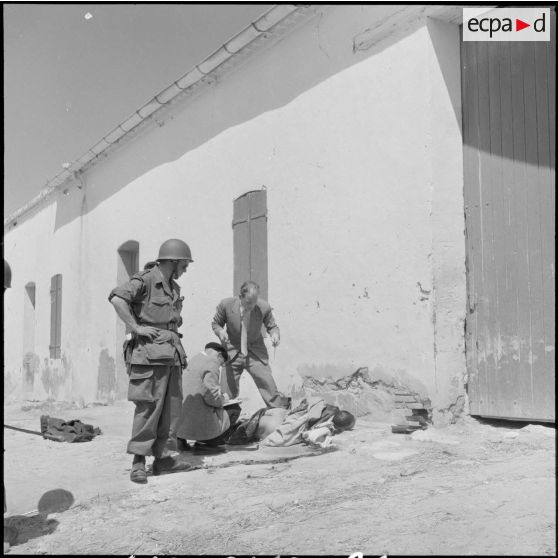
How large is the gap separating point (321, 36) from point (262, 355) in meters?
3.59

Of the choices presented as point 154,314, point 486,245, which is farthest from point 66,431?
point 486,245

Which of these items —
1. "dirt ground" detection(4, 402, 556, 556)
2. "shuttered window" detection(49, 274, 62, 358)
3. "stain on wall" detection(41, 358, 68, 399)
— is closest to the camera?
"dirt ground" detection(4, 402, 556, 556)

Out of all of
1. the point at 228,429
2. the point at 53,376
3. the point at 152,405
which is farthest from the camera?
the point at 53,376

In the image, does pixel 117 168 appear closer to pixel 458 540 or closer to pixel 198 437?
pixel 198 437

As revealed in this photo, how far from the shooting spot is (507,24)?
5.70m

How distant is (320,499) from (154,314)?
1807 millimetres

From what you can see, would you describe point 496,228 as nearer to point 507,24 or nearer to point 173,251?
point 507,24

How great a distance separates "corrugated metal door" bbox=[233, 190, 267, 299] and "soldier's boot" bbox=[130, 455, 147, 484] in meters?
3.73

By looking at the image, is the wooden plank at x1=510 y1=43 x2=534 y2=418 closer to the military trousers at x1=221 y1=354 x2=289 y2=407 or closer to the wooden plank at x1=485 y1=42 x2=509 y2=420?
the wooden plank at x1=485 y1=42 x2=509 y2=420

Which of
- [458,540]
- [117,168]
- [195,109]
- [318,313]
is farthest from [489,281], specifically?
[117,168]

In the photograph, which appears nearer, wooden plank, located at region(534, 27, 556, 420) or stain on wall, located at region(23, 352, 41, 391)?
wooden plank, located at region(534, 27, 556, 420)

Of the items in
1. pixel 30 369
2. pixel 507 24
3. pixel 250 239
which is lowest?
pixel 30 369

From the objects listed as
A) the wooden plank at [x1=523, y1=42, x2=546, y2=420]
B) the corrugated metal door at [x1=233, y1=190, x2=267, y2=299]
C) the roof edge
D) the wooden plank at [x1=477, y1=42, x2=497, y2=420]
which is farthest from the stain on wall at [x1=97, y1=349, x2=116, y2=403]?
the wooden plank at [x1=523, y1=42, x2=546, y2=420]

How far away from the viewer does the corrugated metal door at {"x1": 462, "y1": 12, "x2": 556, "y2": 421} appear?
5449 mm
